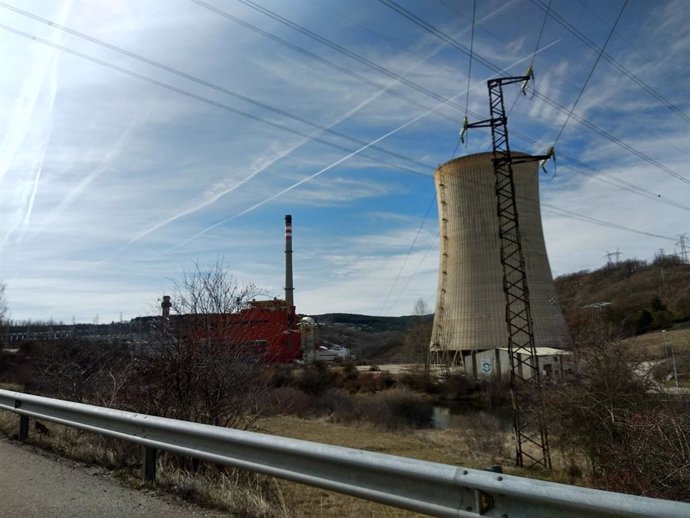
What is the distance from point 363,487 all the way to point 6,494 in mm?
2936

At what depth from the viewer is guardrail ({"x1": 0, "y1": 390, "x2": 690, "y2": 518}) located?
228 cm

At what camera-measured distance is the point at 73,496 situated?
4.10 metres

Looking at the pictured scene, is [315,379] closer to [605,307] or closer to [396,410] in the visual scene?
[396,410]

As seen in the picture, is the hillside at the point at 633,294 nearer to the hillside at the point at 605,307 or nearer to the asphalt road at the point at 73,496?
the hillside at the point at 605,307

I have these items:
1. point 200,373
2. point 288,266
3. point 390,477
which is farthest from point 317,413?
point 288,266

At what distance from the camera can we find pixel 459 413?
34.7 meters

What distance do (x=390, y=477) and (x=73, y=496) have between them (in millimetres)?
2597

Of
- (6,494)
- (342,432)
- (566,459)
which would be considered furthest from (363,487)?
(342,432)

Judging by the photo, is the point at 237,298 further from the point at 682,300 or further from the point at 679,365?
the point at 682,300

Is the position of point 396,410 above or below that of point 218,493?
below

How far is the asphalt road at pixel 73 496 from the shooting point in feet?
12.1

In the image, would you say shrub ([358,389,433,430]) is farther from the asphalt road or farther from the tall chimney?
the tall chimney

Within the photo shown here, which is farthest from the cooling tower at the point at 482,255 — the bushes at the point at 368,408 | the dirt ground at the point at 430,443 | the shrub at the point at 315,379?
the dirt ground at the point at 430,443

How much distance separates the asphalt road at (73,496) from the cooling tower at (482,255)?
103 ft
